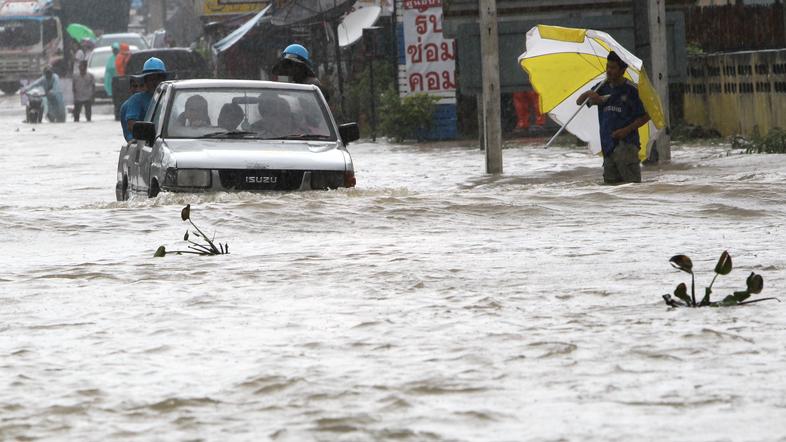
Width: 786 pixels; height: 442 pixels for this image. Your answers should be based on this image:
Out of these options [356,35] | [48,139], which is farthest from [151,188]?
[48,139]

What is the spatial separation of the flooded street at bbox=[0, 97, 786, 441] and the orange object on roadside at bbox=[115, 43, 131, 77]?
31.8m

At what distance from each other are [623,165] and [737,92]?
8.54 m

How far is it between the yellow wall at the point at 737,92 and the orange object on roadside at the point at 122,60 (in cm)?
2255

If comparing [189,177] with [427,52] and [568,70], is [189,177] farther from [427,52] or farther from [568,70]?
[427,52]

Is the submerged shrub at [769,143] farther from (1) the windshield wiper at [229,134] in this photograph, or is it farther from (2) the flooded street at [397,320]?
(1) the windshield wiper at [229,134]

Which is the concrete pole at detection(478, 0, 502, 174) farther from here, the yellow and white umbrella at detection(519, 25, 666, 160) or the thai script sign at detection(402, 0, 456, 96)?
the thai script sign at detection(402, 0, 456, 96)

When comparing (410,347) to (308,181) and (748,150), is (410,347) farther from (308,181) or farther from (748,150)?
(748,150)

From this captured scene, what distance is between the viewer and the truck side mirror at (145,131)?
13203 mm

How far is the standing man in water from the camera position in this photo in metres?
15.4

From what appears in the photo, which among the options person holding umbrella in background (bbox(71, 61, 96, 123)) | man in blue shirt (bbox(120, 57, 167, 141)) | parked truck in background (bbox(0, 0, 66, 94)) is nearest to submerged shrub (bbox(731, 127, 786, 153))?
man in blue shirt (bbox(120, 57, 167, 141))

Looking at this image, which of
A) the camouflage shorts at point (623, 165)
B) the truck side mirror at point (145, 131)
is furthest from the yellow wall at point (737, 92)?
the truck side mirror at point (145, 131)

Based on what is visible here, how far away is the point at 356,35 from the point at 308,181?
779 inches

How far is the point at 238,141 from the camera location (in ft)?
44.1

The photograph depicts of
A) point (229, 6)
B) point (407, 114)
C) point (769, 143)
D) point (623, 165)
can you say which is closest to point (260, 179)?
point (623, 165)
